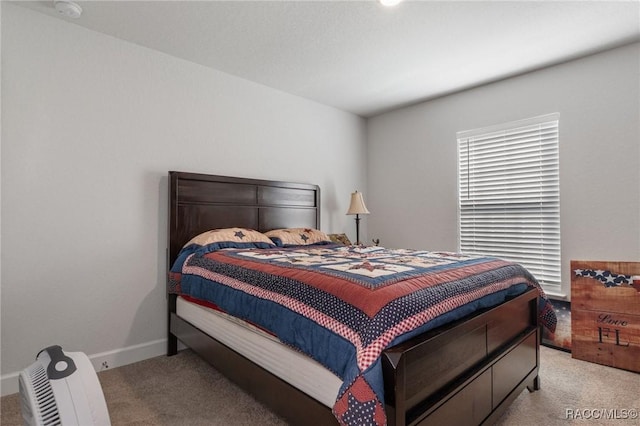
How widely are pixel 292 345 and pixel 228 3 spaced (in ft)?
7.08

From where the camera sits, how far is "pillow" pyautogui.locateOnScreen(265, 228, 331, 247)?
3.11 metres

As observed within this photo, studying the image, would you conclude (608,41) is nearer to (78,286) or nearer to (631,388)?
(631,388)

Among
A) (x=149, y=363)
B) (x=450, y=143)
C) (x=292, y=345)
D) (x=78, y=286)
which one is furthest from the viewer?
(x=450, y=143)

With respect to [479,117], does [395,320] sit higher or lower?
lower

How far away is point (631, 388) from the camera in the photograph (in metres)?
2.16

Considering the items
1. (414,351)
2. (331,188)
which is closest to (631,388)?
(414,351)

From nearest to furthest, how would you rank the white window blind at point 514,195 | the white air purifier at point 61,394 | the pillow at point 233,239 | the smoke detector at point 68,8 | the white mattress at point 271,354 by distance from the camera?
1. the white air purifier at point 61,394
2. the white mattress at point 271,354
3. the smoke detector at point 68,8
4. the pillow at point 233,239
5. the white window blind at point 514,195

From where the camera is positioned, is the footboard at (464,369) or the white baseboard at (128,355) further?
the white baseboard at (128,355)

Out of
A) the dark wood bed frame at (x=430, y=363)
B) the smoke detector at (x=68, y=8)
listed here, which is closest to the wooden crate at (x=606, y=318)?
the dark wood bed frame at (x=430, y=363)

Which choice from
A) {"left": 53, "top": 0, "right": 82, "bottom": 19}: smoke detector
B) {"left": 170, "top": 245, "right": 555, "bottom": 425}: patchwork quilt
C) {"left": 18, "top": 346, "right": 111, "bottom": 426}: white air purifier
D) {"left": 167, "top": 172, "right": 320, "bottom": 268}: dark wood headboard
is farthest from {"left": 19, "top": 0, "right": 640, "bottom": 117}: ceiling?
{"left": 18, "top": 346, "right": 111, "bottom": 426}: white air purifier

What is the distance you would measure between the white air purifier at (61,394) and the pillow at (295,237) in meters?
2.07

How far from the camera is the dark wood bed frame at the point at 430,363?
1221mm

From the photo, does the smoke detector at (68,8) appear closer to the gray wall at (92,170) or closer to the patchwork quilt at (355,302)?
the gray wall at (92,170)

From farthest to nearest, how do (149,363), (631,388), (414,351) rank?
(149,363) → (631,388) → (414,351)
